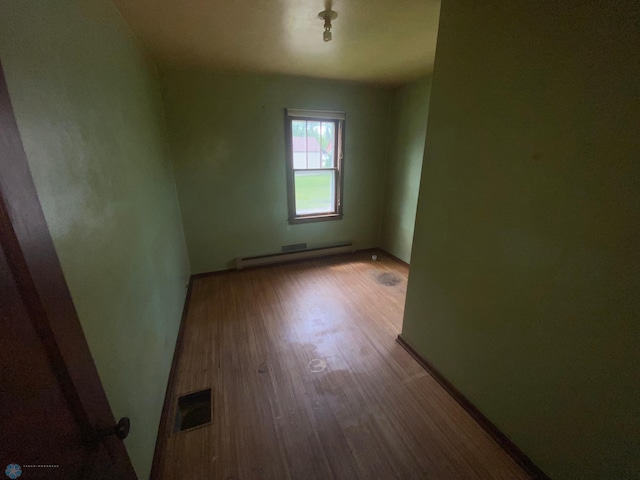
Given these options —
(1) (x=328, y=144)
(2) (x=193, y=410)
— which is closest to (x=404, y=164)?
(1) (x=328, y=144)

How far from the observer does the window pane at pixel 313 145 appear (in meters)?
3.22

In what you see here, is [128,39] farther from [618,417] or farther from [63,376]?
[618,417]

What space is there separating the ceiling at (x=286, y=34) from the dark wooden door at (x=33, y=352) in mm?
1543

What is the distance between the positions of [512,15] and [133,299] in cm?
216

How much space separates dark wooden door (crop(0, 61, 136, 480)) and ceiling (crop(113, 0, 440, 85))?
154cm

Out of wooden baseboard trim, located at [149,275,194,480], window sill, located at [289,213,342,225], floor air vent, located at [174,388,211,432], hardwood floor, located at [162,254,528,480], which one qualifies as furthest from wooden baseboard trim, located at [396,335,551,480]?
window sill, located at [289,213,342,225]

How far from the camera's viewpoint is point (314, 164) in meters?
3.35

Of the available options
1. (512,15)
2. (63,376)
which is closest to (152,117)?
(63,376)

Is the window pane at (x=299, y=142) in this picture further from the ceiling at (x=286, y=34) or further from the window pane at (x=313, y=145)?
the ceiling at (x=286, y=34)

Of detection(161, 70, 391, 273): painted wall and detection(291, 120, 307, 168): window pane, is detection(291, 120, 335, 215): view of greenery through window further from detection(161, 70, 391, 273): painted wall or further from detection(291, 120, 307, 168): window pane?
detection(161, 70, 391, 273): painted wall

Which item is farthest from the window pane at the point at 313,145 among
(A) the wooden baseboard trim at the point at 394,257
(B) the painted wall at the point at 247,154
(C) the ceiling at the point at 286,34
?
(A) the wooden baseboard trim at the point at 394,257

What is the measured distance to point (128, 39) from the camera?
1.64m

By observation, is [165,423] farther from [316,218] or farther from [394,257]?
[394,257]

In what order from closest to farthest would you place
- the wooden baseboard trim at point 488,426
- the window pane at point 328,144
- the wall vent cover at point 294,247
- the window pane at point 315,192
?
the wooden baseboard trim at point 488,426
the window pane at point 328,144
the window pane at point 315,192
the wall vent cover at point 294,247
